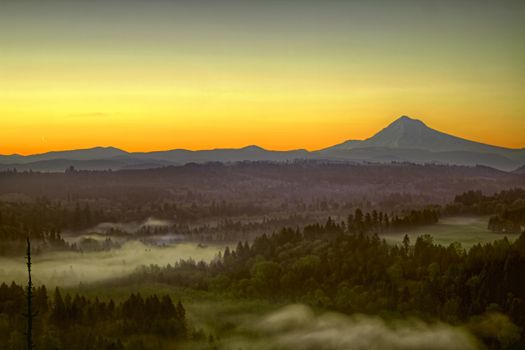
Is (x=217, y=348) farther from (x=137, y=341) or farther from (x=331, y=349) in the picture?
(x=331, y=349)

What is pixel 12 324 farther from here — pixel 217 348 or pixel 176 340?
pixel 217 348

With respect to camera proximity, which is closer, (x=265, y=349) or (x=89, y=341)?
(x=89, y=341)

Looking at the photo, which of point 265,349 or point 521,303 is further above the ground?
point 521,303

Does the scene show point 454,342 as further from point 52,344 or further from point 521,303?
point 52,344

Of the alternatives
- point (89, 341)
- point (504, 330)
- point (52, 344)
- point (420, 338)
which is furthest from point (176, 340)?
point (504, 330)

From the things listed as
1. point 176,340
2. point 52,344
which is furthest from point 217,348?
point 52,344

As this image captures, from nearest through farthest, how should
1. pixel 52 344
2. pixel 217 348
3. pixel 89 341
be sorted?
1. pixel 52 344
2. pixel 89 341
3. pixel 217 348

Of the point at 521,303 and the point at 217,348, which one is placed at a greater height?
the point at 521,303

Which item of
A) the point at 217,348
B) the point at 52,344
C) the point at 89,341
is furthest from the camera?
the point at 217,348
